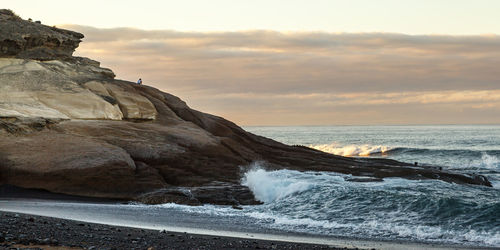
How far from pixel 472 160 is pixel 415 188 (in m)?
39.6

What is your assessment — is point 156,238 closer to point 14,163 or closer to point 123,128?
point 14,163

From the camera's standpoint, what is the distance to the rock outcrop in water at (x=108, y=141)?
2484 cm

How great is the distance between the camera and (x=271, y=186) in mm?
25688

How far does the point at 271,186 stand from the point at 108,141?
7754 mm

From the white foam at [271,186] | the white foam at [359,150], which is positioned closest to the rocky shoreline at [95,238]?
the white foam at [271,186]

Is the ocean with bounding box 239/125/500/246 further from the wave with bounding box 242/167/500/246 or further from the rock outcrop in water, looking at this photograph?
the rock outcrop in water

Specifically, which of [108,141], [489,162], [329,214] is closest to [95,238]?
[329,214]

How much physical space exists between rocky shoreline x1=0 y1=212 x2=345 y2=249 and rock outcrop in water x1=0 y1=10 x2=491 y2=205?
26.5 ft

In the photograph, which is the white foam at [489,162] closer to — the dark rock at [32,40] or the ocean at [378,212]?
the ocean at [378,212]

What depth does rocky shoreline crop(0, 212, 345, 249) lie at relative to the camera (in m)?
12.7

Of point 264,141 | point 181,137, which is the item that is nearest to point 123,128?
point 181,137

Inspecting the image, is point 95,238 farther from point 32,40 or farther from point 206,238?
point 32,40

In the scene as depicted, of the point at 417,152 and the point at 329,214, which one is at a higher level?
the point at 417,152

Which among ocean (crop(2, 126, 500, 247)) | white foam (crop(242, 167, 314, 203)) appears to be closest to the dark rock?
ocean (crop(2, 126, 500, 247))
